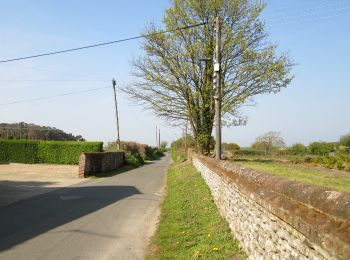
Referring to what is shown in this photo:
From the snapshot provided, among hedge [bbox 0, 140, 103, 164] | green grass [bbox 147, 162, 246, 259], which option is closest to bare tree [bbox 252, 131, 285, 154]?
hedge [bbox 0, 140, 103, 164]

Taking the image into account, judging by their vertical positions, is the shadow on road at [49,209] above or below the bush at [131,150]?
below

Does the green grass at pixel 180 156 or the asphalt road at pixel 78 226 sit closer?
the asphalt road at pixel 78 226

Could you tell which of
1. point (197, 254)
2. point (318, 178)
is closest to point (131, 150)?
point (318, 178)

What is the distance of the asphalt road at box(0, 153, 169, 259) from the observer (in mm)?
8460

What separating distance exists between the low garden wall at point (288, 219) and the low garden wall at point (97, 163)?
22500 mm

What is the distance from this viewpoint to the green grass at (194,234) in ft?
24.2

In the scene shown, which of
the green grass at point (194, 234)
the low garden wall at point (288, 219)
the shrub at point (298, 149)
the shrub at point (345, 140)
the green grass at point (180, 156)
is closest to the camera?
the low garden wall at point (288, 219)

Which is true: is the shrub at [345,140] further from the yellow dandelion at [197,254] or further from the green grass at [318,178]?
the yellow dandelion at [197,254]

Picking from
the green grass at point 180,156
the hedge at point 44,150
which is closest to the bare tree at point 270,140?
the green grass at point 180,156

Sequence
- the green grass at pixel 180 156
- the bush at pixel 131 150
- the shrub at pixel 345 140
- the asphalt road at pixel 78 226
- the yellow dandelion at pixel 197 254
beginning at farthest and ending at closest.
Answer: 1. the green grass at pixel 180 156
2. the bush at pixel 131 150
3. the shrub at pixel 345 140
4. the asphalt road at pixel 78 226
5. the yellow dandelion at pixel 197 254

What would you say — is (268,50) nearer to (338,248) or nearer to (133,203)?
(133,203)

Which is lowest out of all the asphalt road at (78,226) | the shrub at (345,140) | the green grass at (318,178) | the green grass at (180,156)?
the asphalt road at (78,226)

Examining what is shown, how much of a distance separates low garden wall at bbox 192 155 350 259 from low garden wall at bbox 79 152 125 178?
73.8ft

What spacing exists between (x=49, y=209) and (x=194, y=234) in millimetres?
6942
